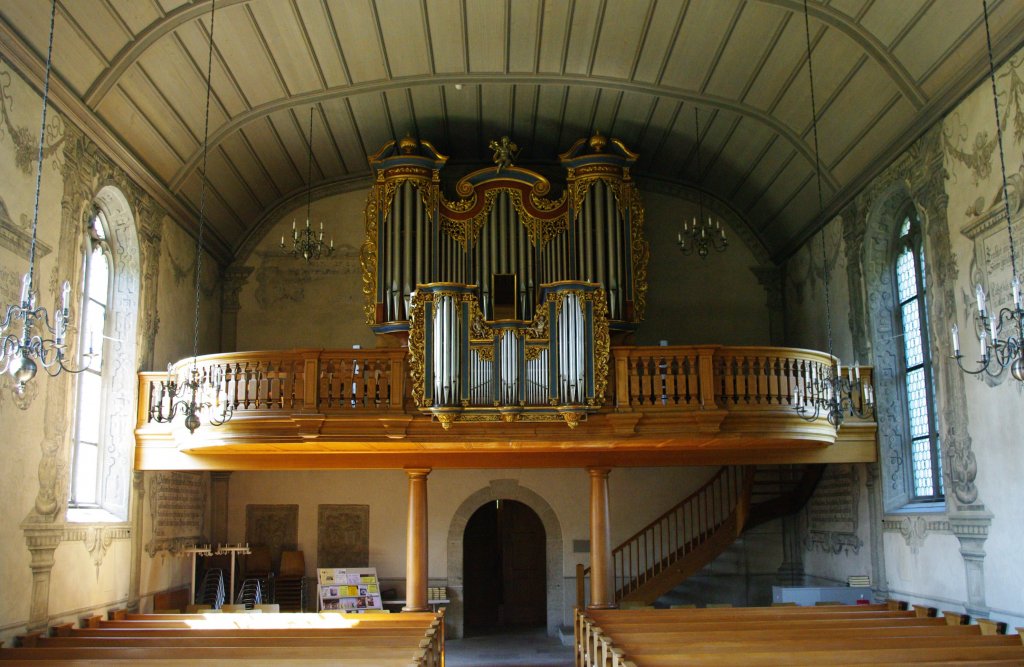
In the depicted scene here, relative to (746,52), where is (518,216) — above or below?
below

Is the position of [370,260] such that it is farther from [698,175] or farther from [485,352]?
[698,175]

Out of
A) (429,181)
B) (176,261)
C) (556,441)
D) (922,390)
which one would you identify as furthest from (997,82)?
(176,261)

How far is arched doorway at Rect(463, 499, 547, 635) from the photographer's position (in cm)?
2005

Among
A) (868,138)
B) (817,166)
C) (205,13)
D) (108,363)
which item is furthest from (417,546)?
(868,138)

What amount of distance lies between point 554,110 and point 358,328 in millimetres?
5710

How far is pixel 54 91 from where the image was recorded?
1162 centimetres

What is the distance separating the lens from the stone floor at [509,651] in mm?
15352

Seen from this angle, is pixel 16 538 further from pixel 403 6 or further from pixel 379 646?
pixel 403 6

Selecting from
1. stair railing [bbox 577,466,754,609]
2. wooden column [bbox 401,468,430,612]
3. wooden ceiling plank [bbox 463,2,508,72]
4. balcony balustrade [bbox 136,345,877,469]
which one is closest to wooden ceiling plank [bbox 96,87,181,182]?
balcony balustrade [bbox 136,345,877,469]

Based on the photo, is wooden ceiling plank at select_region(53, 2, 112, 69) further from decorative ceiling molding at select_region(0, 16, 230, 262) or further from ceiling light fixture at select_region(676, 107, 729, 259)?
ceiling light fixture at select_region(676, 107, 729, 259)

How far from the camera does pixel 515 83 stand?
15805mm

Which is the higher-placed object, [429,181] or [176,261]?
[429,181]

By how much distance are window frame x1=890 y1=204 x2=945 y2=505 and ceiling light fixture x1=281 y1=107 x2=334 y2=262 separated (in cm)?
873

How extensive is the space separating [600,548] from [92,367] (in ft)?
26.3
